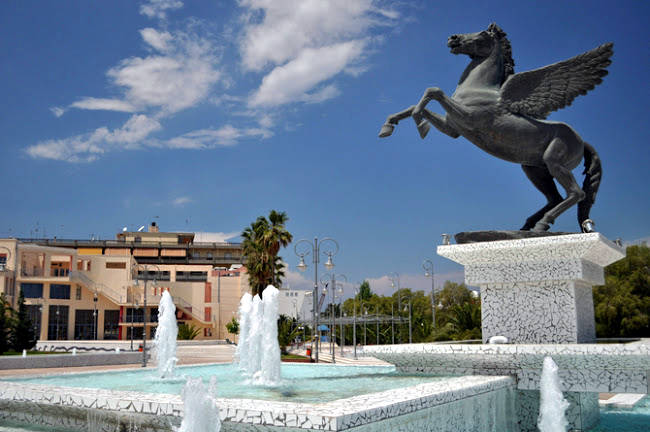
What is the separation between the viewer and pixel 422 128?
948cm

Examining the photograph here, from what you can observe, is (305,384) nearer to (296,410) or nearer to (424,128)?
(296,410)

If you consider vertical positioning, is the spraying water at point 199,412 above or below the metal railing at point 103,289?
below

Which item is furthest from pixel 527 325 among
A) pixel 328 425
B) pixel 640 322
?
pixel 640 322

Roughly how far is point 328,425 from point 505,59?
732cm

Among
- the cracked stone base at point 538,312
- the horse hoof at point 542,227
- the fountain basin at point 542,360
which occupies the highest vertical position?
the horse hoof at point 542,227

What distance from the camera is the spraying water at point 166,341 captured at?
1318cm

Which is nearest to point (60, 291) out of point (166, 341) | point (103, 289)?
point (103, 289)

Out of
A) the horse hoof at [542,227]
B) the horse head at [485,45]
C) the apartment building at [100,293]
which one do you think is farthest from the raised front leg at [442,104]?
the apartment building at [100,293]

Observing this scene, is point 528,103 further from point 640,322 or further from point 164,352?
point 640,322

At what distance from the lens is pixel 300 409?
4.24 meters

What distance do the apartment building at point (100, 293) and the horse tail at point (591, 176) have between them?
40.6m

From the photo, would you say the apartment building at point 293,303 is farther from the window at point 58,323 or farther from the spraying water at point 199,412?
the spraying water at point 199,412

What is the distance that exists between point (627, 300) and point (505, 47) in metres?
25.9

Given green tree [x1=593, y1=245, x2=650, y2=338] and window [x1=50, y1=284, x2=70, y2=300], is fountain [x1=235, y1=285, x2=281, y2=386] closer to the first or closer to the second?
green tree [x1=593, y1=245, x2=650, y2=338]
